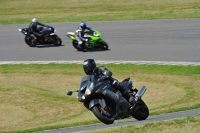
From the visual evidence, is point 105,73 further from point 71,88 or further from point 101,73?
point 71,88

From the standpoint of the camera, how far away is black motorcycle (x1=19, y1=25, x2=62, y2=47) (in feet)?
92.0

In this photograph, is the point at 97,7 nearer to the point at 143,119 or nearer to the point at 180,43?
the point at 180,43

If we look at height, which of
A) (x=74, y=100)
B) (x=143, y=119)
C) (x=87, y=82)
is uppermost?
(x=87, y=82)

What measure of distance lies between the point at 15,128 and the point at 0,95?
15.7 ft

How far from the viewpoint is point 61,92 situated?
19172 mm

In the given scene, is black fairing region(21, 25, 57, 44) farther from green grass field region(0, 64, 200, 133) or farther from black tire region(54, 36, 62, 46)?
green grass field region(0, 64, 200, 133)

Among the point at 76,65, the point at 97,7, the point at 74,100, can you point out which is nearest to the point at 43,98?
the point at 74,100

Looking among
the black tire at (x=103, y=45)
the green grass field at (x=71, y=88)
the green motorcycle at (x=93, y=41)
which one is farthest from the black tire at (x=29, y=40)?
the black tire at (x=103, y=45)

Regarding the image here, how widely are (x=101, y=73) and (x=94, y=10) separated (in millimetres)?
25670

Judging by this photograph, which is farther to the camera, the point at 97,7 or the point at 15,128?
the point at 97,7

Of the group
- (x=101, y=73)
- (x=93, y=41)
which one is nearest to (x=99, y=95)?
(x=101, y=73)

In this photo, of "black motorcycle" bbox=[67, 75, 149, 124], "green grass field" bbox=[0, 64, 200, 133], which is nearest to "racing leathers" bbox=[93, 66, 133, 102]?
"black motorcycle" bbox=[67, 75, 149, 124]

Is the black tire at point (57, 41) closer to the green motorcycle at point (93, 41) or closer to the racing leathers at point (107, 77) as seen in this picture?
the green motorcycle at point (93, 41)

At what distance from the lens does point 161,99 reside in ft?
56.5
